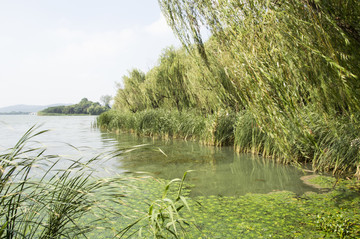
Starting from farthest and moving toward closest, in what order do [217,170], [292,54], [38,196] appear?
[217,170], [292,54], [38,196]

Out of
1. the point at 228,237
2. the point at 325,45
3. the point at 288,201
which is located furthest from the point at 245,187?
the point at 325,45

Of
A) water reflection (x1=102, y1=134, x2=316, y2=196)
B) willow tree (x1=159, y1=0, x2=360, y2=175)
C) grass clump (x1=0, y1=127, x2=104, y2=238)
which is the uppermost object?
willow tree (x1=159, y1=0, x2=360, y2=175)

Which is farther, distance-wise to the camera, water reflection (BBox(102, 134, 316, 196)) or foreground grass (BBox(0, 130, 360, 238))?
water reflection (BBox(102, 134, 316, 196))

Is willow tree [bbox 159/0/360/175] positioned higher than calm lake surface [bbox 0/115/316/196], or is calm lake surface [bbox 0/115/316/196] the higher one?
willow tree [bbox 159/0/360/175]

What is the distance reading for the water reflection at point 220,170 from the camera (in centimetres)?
421

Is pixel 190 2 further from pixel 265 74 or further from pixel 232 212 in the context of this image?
pixel 232 212

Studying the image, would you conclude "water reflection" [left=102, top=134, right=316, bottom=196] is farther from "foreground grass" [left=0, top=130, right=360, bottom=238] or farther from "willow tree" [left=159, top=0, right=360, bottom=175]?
"willow tree" [left=159, top=0, right=360, bottom=175]

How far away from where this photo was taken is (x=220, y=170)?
5.52 meters

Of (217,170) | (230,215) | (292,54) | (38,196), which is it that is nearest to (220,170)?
(217,170)

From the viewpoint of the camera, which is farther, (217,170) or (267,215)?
(217,170)

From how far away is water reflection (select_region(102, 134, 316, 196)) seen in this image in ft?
13.8

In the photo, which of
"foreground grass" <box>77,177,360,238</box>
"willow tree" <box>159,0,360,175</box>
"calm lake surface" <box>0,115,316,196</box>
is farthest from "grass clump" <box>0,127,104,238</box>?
"willow tree" <box>159,0,360,175</box>

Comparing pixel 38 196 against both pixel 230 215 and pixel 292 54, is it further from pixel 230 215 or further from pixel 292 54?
pixel 292 54

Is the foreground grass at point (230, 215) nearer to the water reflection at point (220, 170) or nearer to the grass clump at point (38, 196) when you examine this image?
the grass clump at point (38, 196)
